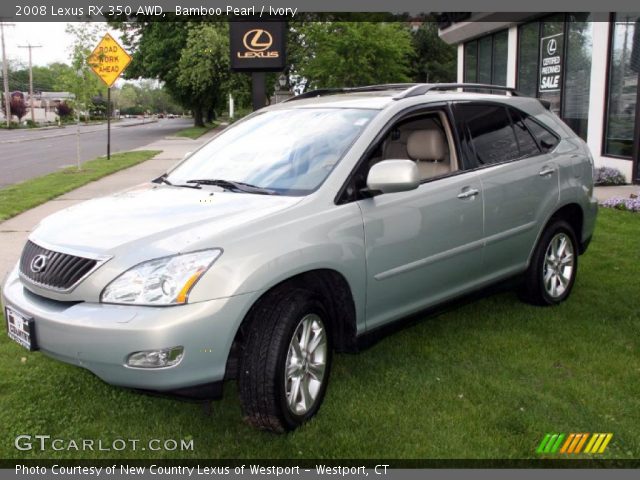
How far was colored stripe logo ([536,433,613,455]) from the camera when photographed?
3.38 m

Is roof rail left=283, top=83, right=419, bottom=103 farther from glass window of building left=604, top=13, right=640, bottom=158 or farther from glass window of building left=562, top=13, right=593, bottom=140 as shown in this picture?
glass window of building left=562, top=13, right=593, bottom=140

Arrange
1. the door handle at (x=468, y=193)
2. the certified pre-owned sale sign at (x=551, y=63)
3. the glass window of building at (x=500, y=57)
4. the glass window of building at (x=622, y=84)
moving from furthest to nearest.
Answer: the glass window of building at (x=500, y=57) < the certified pre-owned sale sign at (x=551, y=63) < the glass window of building at (x=622, y=84) < the door handle at (x=468, y=193)

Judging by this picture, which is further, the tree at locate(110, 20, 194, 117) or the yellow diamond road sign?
the tree at locate(110, 20, 194, 117)

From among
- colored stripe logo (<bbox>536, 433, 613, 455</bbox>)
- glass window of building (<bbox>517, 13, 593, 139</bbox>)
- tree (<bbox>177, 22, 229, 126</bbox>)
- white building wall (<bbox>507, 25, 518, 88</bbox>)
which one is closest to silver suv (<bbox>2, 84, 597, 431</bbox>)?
colored stripe logo (<bbox>536, 433, 613, 455</bbox>)

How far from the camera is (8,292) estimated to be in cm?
368

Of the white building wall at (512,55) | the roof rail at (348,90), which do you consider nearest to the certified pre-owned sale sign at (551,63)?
the white building wall at (512,55)

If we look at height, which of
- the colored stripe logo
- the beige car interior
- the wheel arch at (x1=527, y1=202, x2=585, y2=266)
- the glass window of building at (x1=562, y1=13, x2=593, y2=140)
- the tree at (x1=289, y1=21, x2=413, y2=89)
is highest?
the tree at (x1=289, y1=21, x2=413, y2=89)

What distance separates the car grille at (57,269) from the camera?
3.25 m

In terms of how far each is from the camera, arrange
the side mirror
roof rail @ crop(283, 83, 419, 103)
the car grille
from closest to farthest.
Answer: the car grille → the side mirror → roof rail @ crop(283, 83, 419, 103)

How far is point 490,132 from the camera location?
4961 millimetres

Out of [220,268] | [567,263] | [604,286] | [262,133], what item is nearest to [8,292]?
[220,268]

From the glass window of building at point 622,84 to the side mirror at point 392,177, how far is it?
10.5m

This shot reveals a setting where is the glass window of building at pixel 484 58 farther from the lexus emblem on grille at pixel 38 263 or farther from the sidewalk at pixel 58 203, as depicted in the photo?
the lexus emblem on grille at pixel 38 263

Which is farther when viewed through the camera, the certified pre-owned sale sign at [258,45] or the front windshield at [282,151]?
the certified pre-owned sale sign at [258,45]
